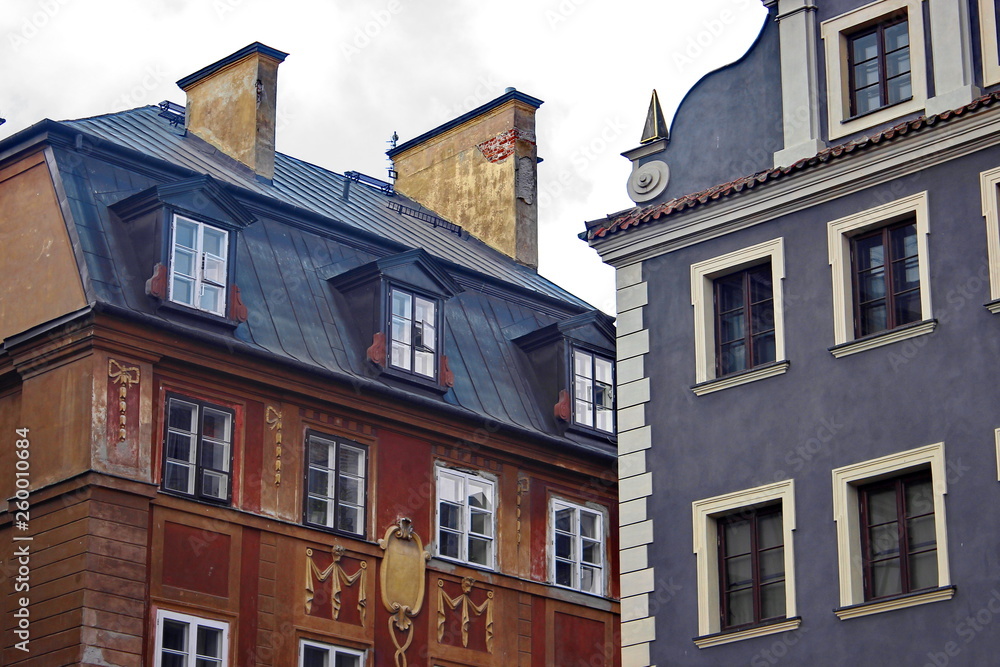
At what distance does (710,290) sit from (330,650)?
8.85 meters

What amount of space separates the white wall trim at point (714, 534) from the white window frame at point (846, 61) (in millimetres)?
4130

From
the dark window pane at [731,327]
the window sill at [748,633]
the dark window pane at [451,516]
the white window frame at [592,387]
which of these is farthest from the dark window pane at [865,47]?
the white window frame at [592,387]

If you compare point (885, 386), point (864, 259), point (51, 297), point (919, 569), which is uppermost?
point (51, 297)

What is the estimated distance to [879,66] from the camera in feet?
67.4

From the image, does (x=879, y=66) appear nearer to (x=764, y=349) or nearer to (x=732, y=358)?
(x=764, y=349)

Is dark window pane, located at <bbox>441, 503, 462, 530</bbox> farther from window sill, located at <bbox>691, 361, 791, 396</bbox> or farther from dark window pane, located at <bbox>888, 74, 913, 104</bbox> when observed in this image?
dark window pane, located at <bbox>888, 74, 913, 104</bbox>

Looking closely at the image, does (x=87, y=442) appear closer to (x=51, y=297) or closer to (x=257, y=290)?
(x=51, y=297)

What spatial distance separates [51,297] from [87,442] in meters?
2.43

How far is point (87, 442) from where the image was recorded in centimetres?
2456

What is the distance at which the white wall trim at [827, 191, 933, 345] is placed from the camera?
19016mm

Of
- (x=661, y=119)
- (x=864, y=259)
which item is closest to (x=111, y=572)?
(x=661, y=119)

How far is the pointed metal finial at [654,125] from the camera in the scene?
73.1ft

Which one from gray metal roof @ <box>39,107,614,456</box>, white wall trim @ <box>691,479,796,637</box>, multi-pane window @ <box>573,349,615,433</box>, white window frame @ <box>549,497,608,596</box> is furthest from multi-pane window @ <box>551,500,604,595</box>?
white wall trim @ <box>691,479,796,637</box>

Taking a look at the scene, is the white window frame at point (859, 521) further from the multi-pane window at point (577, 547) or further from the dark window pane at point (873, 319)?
the multi-pane window at point (577, 547)
